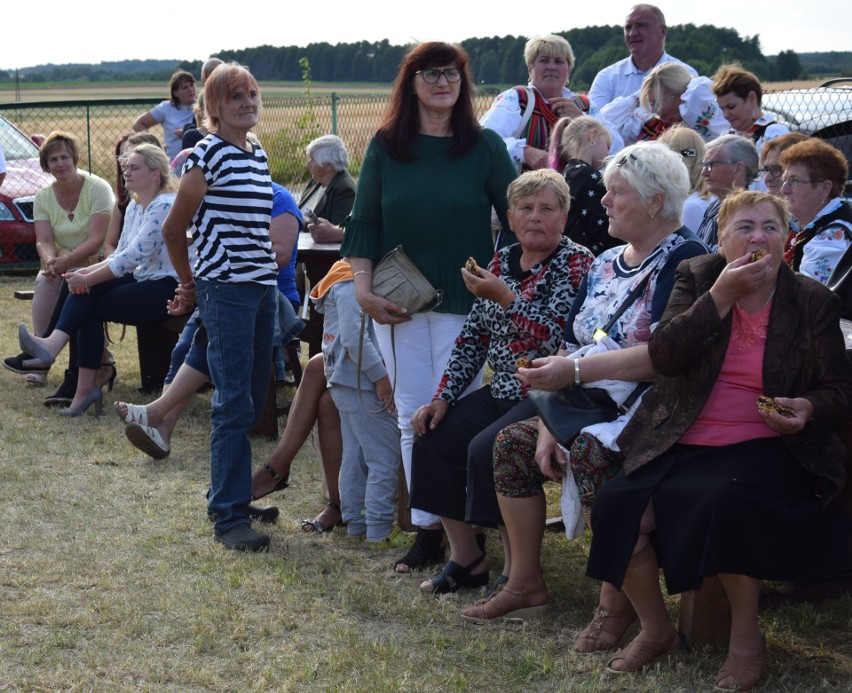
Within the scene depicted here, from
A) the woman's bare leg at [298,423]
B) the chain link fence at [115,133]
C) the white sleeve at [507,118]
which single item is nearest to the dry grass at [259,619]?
the woman's bare leg at [298,423]

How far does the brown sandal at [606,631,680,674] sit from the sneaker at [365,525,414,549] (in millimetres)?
1440

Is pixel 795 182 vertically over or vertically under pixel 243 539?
over

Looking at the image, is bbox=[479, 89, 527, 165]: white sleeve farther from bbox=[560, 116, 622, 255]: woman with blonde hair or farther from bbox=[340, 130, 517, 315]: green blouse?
bbox=[340, 130, 517, 315]: green blouse

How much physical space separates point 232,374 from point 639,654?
2.09m

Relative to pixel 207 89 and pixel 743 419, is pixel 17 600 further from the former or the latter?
pixel 743 419

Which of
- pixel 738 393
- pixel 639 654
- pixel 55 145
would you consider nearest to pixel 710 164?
pixel 738 393

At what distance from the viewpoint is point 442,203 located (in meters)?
4.52

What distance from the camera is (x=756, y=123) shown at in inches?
239

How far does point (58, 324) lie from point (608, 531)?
473 cm

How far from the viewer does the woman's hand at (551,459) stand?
379cm

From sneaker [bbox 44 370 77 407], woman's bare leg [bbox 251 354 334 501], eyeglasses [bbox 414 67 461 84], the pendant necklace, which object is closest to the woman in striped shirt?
woman's bare leg [bbox 251 354 334 501]

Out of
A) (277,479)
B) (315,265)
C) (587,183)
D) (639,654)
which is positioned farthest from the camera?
(315,265)

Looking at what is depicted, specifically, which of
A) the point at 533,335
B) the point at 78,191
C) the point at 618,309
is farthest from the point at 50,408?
the point at 618,309

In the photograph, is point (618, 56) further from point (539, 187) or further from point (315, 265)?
point (539, 187)
